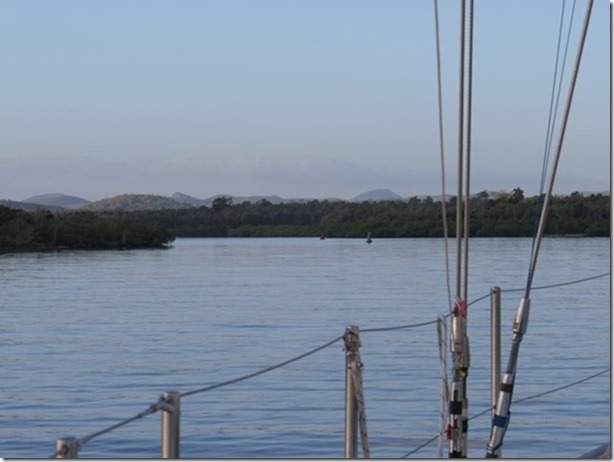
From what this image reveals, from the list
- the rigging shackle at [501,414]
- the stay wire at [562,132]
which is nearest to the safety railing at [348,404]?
the rigging shackle at [501,414]

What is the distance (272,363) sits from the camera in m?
16.1

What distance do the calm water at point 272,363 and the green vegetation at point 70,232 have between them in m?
36.4

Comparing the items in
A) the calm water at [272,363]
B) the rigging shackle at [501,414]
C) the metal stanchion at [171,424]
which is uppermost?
the metal stanchion at [171,424]

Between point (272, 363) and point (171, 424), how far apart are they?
41.9 feet

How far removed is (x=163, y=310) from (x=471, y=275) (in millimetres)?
11719

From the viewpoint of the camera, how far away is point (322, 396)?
42.4 ft

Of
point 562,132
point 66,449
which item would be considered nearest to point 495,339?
point 562,132

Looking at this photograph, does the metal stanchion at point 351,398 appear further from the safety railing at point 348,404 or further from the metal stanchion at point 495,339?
the metal stanchion at point 495,339

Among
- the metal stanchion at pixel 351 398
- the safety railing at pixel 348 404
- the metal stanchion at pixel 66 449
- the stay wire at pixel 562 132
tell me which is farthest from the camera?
the stay wire at pixel 562 132

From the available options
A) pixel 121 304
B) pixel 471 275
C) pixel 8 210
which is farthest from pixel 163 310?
pixel 8 210

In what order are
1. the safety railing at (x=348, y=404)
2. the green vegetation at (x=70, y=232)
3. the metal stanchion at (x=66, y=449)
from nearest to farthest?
the metal stanchion at (x=66, y=449) < the safety railing at (x=348, y=404) < the green vegetation at (x=70, y=232)

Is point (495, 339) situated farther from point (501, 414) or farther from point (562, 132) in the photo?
point (562, 132)

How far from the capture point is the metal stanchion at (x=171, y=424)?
3344mm

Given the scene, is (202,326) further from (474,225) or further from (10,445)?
(474,225)
